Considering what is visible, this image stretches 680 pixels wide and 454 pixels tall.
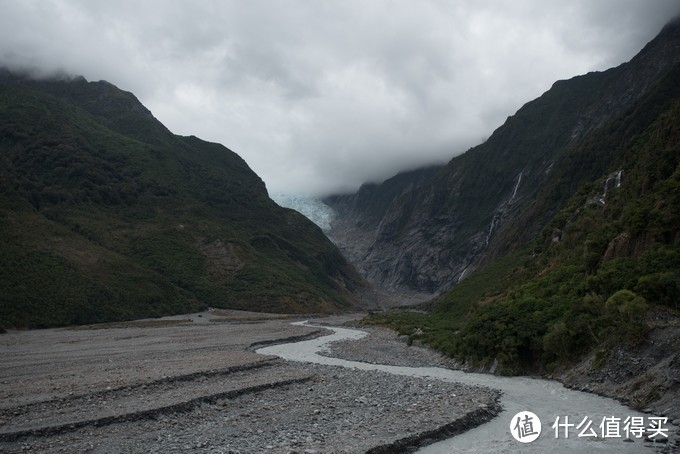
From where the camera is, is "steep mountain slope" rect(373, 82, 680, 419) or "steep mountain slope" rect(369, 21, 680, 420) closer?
"steep mountain slope" rect(373, 82, 680, 419)

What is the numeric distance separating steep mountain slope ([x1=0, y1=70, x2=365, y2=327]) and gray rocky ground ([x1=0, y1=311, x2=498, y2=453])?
64869 millimetres

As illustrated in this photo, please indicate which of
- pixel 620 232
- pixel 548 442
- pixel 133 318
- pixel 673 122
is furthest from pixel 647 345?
pixel 133 318

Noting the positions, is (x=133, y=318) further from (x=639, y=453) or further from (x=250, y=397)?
(x=639, y=453)

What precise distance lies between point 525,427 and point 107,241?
5470 inches

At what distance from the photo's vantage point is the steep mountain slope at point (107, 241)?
94.0 metres

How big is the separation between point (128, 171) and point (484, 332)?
177 m

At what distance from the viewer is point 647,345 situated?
2134 cm

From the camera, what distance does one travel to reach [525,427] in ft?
58.6

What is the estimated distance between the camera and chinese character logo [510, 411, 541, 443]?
16500 millimetres

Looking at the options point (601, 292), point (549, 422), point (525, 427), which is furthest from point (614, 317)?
point (525, 427)

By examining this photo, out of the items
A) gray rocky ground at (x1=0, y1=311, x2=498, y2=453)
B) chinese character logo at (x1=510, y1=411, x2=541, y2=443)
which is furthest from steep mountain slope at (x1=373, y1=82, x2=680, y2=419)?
gray rocky ground at (x1=0, y1=311, x2=498, y2=453)

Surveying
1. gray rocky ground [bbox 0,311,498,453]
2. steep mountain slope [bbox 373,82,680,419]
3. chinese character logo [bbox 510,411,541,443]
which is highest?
steep mountain slope [bbox 373,82,680,419]

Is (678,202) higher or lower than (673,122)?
lower

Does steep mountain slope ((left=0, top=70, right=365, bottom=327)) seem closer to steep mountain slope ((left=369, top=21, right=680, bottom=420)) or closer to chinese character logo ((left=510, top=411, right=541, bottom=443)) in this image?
steep mountain slope ((left=369, top=21, right=680, bottom=420))
